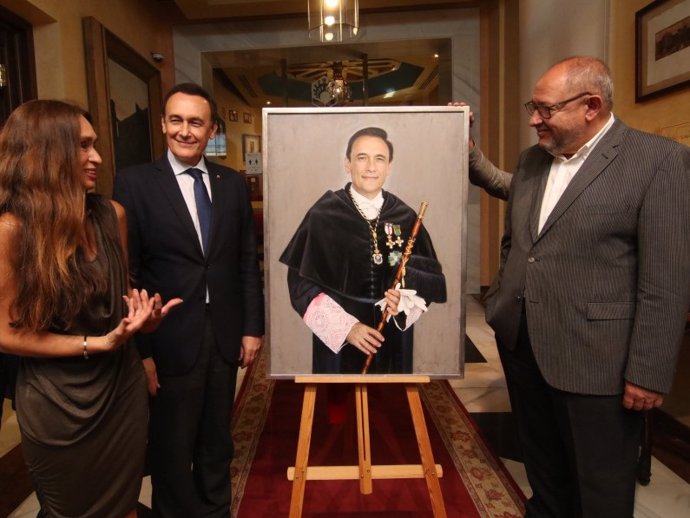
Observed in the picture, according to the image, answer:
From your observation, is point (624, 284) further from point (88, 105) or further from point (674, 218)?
point (88, 105)

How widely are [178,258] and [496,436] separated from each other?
78.1 inches

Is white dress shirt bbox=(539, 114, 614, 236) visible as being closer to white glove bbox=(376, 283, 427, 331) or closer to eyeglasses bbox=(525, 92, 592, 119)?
eyeglasses bbox=(525, 92, 592, 119)

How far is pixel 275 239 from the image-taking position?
171cm

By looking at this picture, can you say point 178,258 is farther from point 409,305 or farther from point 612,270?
point 612,270

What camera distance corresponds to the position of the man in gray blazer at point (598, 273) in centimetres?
134

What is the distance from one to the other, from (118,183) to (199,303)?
1.58 ft

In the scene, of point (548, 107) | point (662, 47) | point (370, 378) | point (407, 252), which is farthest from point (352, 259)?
point (662, 47)

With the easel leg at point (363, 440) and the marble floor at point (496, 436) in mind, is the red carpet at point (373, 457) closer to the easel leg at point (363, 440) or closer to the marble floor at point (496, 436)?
the marble floor at point (496, 436)

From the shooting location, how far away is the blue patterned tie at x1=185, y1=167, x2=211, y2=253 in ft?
5.44

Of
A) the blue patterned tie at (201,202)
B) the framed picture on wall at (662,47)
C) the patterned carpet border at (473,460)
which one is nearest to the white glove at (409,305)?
the blue patterned tie at (201,202)

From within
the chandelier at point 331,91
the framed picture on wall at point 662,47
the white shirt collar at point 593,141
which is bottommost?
the white shirt collar at point 593,141

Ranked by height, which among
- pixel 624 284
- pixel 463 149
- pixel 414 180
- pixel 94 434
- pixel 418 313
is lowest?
pixel 94 434

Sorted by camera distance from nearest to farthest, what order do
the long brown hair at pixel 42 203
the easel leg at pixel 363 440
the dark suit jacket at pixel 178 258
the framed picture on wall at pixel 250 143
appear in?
the long brown hair at pixel 42 203 < the dark suit jacket at pixel 178 258 < the easel leg at pixel 363 440 < the framed picture on wall at pixel 250 143

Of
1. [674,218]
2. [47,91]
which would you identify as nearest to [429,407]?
[674,218]
